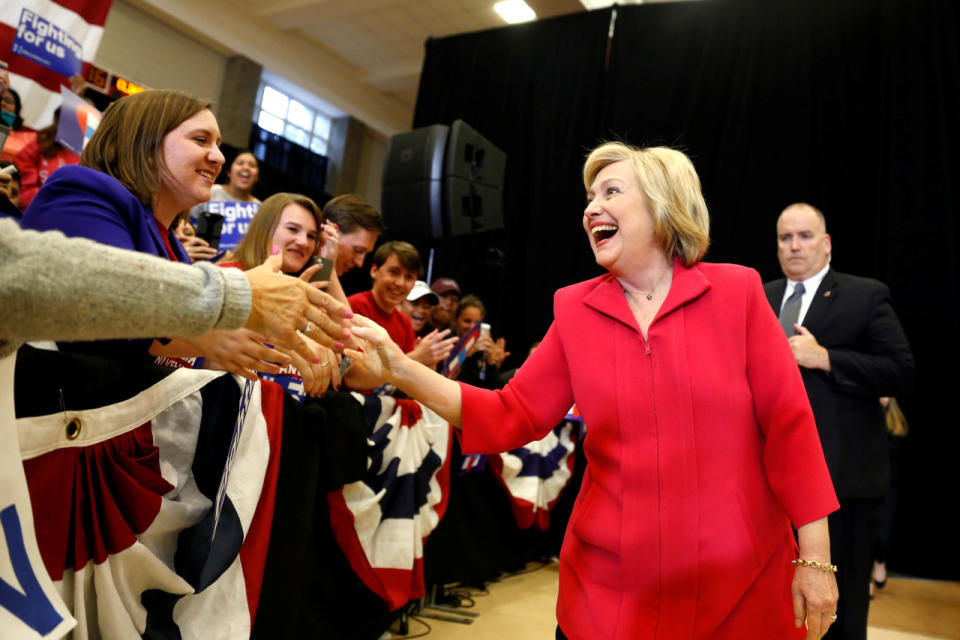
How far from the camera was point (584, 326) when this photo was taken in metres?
1.36

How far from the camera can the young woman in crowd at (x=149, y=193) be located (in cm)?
120

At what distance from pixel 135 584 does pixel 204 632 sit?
24 centimetres

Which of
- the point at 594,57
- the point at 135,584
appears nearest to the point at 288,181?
the point at 594,57

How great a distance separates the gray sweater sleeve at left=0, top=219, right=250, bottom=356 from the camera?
71 centimetres

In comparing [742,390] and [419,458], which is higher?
[742,390]

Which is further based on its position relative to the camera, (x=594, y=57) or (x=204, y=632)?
(x=594, y=57)

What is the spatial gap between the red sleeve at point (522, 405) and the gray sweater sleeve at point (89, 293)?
604 millimetres

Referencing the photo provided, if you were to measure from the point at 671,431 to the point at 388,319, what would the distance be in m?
2.14

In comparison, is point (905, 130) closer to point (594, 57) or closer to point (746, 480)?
point (594, 57)

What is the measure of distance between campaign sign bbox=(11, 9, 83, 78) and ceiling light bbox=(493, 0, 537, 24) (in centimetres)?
459

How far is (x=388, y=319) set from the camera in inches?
125

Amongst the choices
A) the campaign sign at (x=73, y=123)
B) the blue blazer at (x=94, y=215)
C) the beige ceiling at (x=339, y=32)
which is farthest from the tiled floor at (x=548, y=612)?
the beige ceiling at (x=339, y=32)

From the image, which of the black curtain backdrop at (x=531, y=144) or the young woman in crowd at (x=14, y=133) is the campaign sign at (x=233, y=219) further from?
the black curtain backdrop at (x=531, y=144)

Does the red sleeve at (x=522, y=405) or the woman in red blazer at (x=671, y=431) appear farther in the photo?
the red sleeve at (x=522, y=405)
